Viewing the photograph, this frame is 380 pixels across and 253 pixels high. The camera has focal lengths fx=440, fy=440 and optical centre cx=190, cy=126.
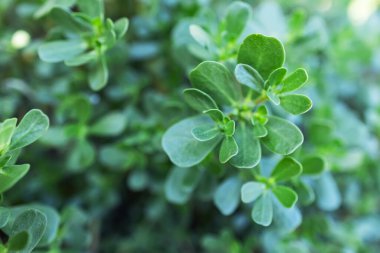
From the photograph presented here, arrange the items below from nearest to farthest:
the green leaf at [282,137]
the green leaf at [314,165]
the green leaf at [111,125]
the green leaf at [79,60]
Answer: the green leaf at [282,137] → the green leaf at [79,60] → the green leaf at [314,165] → the green leaf at [111,125]

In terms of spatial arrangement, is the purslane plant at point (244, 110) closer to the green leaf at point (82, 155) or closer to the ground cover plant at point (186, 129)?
the ground cover plant at point (186, 129)

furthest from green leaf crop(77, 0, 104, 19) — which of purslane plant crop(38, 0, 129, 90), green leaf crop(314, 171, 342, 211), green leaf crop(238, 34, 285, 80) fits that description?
green leaf crop(314, 171, 342, 211)

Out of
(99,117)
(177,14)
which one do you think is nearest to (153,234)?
(99,117)

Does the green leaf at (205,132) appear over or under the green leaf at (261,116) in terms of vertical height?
under

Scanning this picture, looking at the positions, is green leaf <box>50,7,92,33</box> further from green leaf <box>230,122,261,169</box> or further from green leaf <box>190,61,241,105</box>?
green leaf <box>230,122,261,169</box>

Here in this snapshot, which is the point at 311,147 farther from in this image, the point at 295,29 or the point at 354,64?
the point at 354,64

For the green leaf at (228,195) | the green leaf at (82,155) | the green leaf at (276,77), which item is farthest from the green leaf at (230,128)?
the green leaf at (82,155)

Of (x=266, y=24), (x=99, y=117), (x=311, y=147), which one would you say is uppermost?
(x=266, y=24)
